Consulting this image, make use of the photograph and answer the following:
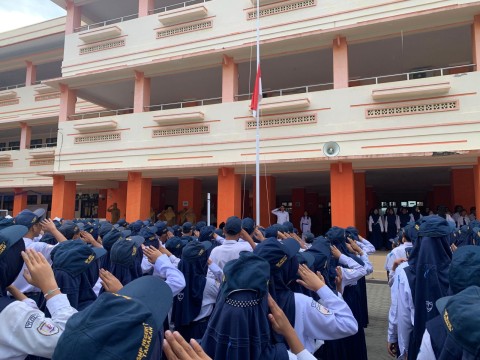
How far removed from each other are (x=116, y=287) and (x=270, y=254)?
43.3 inches

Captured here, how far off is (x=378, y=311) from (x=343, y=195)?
14.2ft

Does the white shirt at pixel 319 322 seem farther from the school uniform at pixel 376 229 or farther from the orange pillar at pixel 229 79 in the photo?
the school uniform at pixel 376 229

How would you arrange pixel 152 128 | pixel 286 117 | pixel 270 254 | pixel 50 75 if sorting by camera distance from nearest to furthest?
pixel 270 254
pixel 286 117
pixel 152 128
pixel 50 75

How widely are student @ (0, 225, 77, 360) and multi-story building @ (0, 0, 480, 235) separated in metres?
9.80

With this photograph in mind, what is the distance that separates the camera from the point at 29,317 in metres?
1.85

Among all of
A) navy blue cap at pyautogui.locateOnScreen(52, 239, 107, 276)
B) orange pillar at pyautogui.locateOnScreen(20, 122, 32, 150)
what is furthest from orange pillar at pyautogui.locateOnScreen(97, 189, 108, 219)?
navy blue cap at pyautogui.locateOnScreen(52, 239, 107, 276)

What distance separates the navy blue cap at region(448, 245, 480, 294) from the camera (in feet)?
6.55

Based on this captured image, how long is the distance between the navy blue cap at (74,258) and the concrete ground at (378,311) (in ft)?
13.2

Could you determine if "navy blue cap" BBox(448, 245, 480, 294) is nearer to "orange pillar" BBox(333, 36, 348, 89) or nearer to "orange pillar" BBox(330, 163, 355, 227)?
"orange pillar" BBox(330, 163, 355, 227)

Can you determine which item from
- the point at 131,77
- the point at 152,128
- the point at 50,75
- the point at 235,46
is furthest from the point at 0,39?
the point at 235,46

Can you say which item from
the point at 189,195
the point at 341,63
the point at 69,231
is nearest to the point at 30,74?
the point at 189,195

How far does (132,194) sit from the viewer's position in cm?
1452

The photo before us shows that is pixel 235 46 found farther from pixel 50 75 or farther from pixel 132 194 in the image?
pixel 50 75

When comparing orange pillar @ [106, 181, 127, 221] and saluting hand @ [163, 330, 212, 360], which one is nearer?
saluting hand @ [163, 330, 212, 360]
